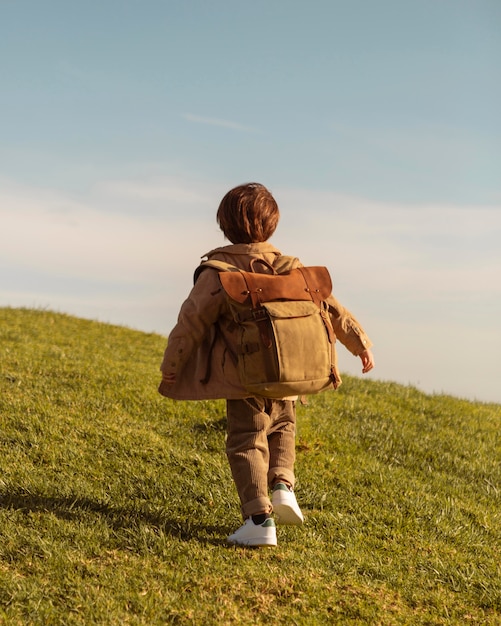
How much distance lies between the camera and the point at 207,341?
5.45 metres

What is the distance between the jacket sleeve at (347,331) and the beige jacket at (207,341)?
640 millimetres

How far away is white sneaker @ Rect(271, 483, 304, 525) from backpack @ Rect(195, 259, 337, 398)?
0.79 m

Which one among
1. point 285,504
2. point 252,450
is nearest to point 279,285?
point 252,450

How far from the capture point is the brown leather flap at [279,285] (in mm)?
5195

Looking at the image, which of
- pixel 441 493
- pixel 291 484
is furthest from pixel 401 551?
pixel 441 493

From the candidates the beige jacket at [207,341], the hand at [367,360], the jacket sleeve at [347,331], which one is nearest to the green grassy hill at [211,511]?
the beige jacket at [207,341]

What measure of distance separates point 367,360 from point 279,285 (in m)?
1.05

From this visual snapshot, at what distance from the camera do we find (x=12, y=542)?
5414 millimetres

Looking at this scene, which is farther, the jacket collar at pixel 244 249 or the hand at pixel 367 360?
the hand at pixel 367 360

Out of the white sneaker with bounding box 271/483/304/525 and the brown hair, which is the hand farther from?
the brown hair

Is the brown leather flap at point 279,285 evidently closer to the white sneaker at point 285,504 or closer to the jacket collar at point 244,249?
the jacket collar at point 244,249

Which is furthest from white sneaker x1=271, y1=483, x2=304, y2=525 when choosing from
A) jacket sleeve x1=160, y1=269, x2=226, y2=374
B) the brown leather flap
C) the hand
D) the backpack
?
the brown leather flap

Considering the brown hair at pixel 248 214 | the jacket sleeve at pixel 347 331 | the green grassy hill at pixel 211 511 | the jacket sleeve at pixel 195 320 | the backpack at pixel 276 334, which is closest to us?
the green grassy hill at pixel 211 511

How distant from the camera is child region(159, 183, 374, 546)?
5332 millimetres
